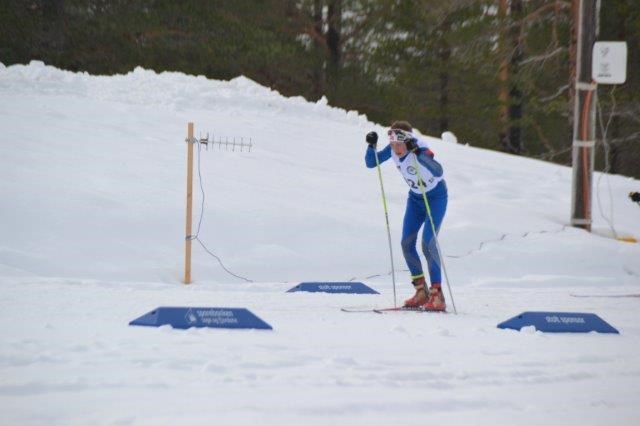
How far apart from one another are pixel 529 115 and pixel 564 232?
16278 mm

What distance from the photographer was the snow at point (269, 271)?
4.49 metres

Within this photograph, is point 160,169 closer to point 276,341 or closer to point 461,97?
point 276,341

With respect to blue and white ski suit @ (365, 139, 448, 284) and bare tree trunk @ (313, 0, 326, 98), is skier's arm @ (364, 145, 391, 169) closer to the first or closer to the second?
blue and white ski suit @ (365, 139, 448, 284)

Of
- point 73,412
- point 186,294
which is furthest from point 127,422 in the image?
point 186,294

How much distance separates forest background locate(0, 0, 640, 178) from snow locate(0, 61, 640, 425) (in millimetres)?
6951

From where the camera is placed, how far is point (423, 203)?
8344mm

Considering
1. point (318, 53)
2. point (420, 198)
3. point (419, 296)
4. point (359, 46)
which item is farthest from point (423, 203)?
point (359, 46)

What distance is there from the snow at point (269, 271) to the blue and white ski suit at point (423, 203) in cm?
55

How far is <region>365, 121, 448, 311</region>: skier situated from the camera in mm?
8016

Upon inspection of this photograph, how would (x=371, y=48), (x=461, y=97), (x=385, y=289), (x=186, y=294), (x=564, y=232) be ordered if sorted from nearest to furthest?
1. (x=186, y=294)
2. (x=385, y=289)
3. (x=564, y=232)
4. (x=371, y=48)
5. (x=461, y=97)

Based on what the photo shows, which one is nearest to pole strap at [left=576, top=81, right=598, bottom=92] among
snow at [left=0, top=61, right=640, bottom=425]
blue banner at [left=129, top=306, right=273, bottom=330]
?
snow at [left=0, top=61, right=640, bottom=425]

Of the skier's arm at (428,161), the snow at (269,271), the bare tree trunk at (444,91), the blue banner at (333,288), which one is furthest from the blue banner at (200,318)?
the bare tree trunk at (444,91)

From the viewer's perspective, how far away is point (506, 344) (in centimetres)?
641

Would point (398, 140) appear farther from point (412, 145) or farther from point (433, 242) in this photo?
point (433, 242)
